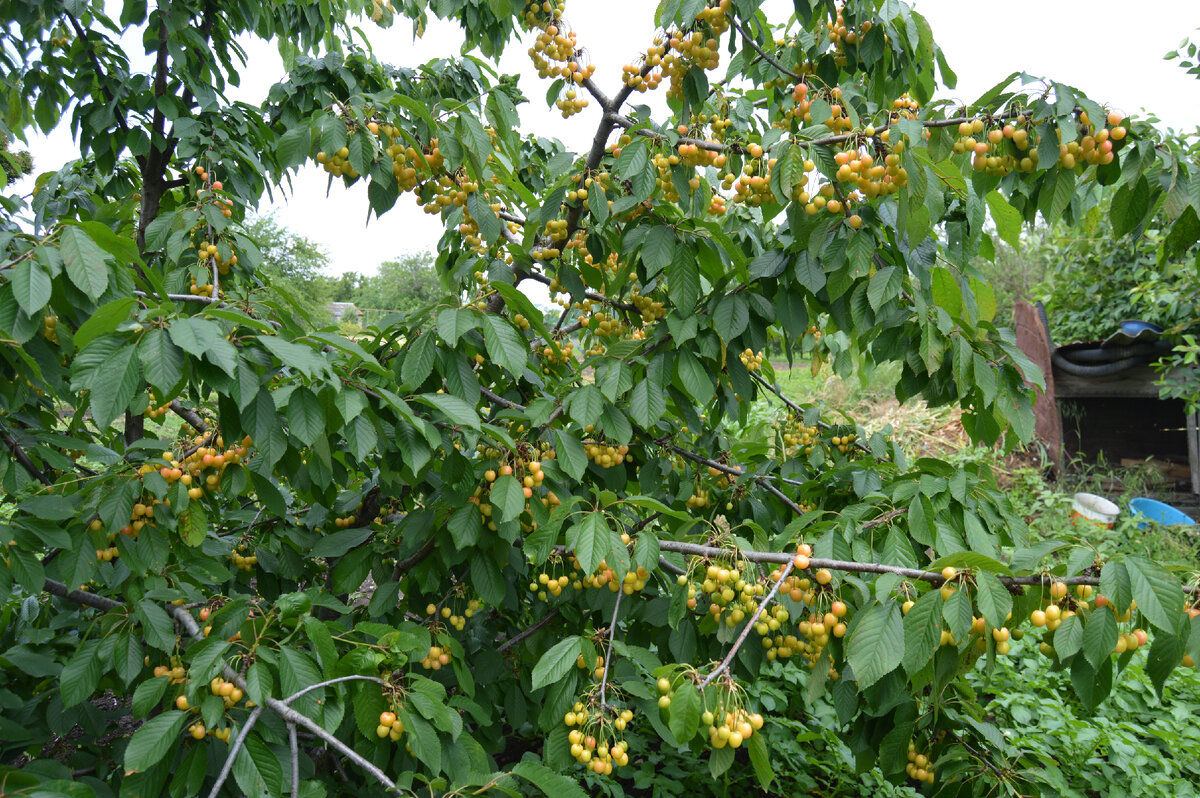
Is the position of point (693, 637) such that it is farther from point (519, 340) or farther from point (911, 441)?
point (911, 441)

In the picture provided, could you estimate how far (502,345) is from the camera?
165 cm

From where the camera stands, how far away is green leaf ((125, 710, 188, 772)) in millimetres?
1209

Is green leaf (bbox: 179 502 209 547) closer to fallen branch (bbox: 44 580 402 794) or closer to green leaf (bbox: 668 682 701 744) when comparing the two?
fallen branch (bbox: 44 580 402 794)

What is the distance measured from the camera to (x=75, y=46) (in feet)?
9.28

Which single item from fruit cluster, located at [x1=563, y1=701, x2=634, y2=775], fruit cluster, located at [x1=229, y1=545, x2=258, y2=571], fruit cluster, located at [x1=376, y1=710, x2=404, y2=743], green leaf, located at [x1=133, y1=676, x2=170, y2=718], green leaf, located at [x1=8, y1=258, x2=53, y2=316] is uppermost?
green leaf, located at [x1=8, y1=258, x2=53, y2=316]

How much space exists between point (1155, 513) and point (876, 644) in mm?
6338

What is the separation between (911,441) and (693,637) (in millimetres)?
7002

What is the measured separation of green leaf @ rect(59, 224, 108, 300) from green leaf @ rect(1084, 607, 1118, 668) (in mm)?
1671

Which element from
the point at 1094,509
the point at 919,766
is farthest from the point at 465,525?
the point at 1094,509

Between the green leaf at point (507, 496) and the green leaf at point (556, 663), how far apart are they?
0.29m

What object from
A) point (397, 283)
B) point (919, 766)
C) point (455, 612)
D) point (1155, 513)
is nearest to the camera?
point (919, 766)

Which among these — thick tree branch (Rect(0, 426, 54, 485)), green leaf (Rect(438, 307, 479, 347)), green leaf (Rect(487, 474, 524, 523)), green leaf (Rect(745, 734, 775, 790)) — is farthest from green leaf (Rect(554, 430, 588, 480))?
thick tree branch (Rect(0, 426, 54, 485))

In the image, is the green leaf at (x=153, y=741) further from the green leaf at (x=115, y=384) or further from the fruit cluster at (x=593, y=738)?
the fruit cluster at (x=593, y=738)

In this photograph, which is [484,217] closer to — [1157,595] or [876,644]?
[876,644]
